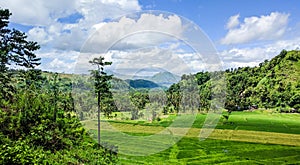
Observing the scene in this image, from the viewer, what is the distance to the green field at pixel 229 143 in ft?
73.4

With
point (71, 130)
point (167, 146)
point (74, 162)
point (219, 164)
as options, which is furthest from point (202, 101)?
point (74, 162)

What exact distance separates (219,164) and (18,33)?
15.5 m

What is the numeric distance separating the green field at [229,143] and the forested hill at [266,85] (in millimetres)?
8778

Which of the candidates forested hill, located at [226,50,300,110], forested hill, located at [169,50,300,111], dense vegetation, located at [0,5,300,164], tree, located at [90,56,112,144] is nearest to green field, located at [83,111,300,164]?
dense vegetation, located at [0,5,300,164]

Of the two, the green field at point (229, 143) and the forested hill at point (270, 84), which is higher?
the forested hill at point (270, 84)

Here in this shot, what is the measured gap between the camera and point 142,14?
10.2 meters

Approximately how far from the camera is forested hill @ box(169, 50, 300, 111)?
2100 inches

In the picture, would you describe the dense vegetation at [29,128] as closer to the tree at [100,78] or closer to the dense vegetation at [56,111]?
the dense vegetation at [56,111]

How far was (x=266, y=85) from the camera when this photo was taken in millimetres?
60219

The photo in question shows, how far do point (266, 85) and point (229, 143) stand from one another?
116 ft

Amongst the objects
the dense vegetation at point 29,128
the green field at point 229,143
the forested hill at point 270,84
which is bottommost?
the green field at point 229,143

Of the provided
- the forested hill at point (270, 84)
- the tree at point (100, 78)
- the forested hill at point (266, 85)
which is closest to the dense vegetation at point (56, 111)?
the tree at point (100, 78)

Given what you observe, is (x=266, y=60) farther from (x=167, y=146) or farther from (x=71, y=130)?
(x=71, y=130)

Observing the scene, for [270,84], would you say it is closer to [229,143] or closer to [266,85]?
[266,85]
